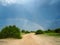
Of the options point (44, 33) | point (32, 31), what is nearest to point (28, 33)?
point (32, 31)

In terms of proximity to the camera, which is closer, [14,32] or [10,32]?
[10,32]

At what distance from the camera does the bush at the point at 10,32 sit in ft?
28.1

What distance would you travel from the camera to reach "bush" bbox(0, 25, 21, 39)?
8.57 metres

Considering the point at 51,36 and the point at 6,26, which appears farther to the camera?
the point at 51,36

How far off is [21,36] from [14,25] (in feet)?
2.83

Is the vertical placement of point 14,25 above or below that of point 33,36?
above

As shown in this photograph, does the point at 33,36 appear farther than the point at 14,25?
Yes

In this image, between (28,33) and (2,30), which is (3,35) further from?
(28,33)

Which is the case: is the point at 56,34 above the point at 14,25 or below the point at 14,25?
below

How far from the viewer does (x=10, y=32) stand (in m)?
8.92

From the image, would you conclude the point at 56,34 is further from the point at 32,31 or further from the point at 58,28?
the point at 32,31

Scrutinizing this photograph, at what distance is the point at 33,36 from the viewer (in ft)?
29.5

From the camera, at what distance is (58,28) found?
8.26 m

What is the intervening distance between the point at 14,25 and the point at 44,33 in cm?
176
